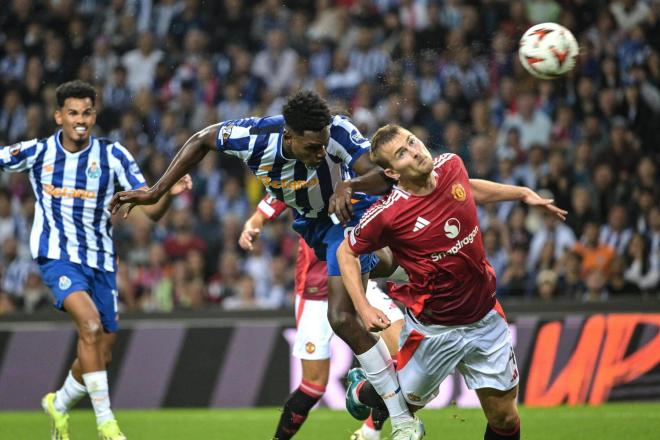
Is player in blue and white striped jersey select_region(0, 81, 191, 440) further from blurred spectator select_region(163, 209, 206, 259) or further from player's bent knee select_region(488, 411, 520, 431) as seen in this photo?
blurred spectator select_region(163, 209, 206, 259)

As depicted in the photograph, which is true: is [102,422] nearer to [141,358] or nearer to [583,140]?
[141,358]

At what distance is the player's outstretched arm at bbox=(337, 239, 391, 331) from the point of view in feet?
19.5

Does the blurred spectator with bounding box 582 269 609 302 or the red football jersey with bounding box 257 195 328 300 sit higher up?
the red football jersey with bounding box 257 195 328 300

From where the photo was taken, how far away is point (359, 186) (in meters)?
6.36

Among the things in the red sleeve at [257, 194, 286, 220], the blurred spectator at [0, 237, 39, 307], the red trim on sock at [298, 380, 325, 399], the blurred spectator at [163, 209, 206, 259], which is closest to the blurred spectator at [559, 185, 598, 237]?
the blurred spectator at [163, 209, 206, 259]

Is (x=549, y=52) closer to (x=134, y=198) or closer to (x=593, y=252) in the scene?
(x=134, y=198)

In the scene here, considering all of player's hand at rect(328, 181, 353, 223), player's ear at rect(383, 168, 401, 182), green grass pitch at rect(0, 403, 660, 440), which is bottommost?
green grass pitch at rect(0, 403, 660, 440)

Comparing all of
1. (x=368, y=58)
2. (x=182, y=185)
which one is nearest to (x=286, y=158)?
(x=182, y=185)

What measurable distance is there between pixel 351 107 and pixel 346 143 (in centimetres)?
750

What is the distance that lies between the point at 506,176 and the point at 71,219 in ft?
20.6

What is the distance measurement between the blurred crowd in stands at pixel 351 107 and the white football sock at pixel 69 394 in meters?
3.97

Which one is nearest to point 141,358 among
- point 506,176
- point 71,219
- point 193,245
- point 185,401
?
point 185,401

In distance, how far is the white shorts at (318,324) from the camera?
25.4ft

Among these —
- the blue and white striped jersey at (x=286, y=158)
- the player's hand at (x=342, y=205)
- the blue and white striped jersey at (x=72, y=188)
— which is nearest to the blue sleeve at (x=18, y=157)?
the blue and white striped jersey at (x=72, y=188)
